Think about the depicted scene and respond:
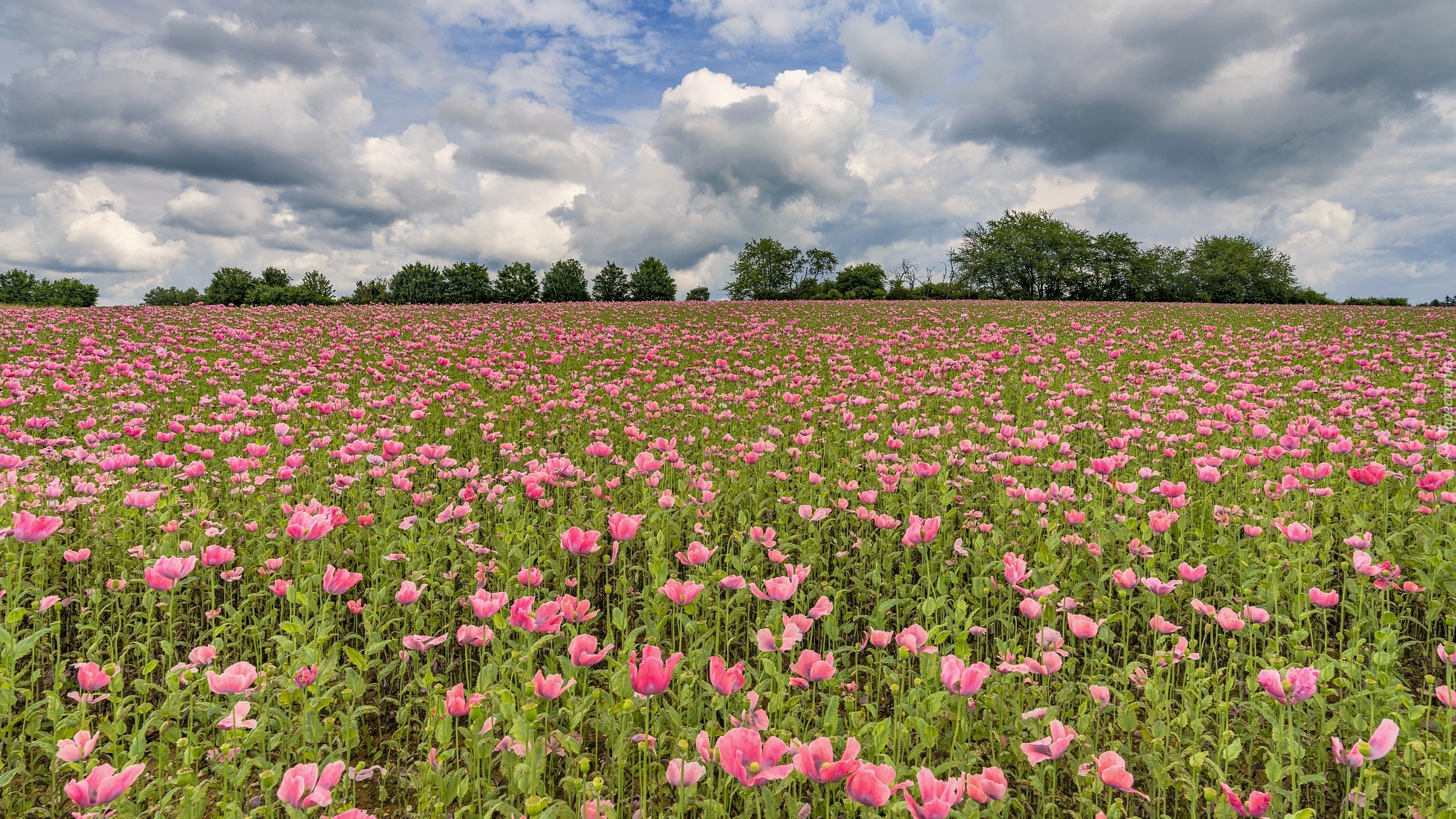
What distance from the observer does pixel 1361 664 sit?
330 centimetres

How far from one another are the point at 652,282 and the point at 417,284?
27.1 meters

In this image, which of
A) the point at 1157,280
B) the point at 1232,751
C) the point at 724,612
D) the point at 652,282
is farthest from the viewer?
the point at 652,282

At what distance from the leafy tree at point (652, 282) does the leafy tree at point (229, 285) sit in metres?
41.3

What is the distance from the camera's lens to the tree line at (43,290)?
72.0 meters

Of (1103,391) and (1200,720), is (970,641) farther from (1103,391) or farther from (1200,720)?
(1103,391)

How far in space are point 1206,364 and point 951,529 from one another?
9.30 m

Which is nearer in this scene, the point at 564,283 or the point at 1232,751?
the point at 1232,751

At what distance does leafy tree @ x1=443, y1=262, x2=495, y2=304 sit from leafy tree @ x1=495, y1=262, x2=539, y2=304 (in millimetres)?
1430

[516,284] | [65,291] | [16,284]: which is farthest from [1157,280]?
[16,284]

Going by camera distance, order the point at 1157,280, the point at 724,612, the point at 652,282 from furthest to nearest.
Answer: the point at 652,282
the point at 1157,280
the point at 724,612

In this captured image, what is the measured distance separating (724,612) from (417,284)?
260 ft

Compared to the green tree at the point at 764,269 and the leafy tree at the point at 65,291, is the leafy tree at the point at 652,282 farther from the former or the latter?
the leafy tree at the point at 65,291

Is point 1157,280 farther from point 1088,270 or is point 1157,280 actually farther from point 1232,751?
point 1232,751

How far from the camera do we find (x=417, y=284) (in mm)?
73125
